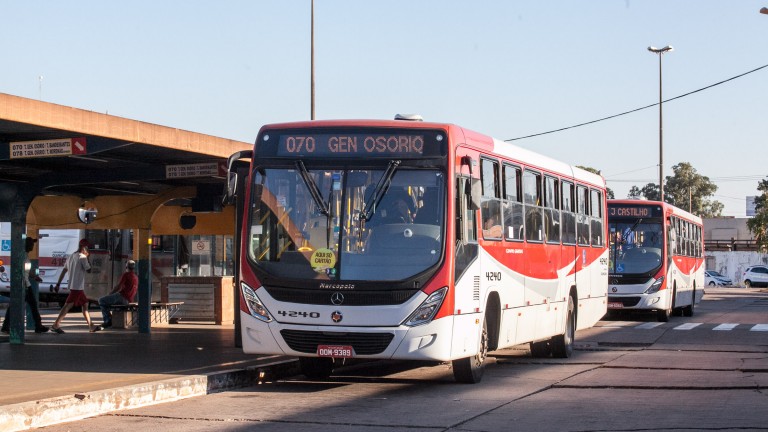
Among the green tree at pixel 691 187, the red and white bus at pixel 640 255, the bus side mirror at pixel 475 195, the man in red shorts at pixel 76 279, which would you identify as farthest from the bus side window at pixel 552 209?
the green tree at pixel 691 187

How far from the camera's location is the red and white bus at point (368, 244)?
13.3 m

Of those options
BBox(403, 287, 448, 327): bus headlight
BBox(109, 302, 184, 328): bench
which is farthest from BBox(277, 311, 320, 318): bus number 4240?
BBox(109, 302, 184, 328): bench

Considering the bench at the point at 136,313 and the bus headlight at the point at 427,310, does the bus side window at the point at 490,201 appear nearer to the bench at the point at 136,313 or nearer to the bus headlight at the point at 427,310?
the bus headlight at the point at 427,310

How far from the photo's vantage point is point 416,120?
14531 mm

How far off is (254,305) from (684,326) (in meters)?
18.2

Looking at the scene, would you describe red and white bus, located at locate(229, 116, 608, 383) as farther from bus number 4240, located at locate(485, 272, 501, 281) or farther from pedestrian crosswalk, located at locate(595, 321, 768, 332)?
pedestrian crosswalk, located at locate(595, 321, 768, 332)

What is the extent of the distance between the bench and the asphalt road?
893cm

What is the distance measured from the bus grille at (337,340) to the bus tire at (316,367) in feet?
5.05

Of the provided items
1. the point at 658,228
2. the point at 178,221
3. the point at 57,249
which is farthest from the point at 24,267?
the point at 57,249

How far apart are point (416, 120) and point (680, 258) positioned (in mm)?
20777

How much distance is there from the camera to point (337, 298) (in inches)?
525

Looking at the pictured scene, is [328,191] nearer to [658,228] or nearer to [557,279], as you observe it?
[557,279]

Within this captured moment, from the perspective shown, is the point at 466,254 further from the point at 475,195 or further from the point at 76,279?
the point at 76,279

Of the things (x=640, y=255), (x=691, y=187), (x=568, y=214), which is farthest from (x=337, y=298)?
(x=691, y=187)
